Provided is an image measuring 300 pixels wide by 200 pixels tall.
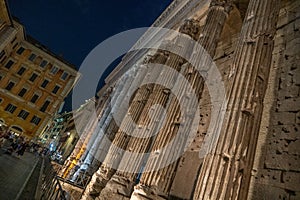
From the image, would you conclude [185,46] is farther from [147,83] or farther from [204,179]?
[204,179]

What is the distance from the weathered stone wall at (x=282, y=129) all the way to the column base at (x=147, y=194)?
147cm

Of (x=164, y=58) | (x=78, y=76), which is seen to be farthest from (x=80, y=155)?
(x=78, y=76)

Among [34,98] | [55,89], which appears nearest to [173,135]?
[34,98]

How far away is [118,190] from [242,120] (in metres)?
3.44

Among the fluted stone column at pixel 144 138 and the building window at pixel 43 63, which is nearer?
the fluted stone column at pixel 144 138

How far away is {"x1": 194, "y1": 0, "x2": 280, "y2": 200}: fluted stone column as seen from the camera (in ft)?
9.26

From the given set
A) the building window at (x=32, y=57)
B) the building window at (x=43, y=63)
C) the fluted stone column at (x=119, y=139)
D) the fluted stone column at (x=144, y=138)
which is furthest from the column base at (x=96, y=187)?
the building window at (x=32, y=57)

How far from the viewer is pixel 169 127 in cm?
454

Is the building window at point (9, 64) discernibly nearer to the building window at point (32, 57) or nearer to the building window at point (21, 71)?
the building window at point (21, 71)

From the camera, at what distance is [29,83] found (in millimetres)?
28891

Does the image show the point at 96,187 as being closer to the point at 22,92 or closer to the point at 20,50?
the point at 22,92

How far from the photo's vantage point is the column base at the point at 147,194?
146 inches

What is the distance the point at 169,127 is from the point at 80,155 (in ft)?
34.6

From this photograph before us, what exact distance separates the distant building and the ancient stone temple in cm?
2388
